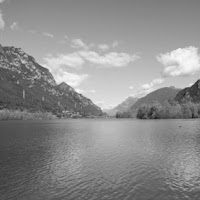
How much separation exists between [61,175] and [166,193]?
56.8 feet

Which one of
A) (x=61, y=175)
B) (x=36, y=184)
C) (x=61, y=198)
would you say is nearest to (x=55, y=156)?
(x=61, y=175)

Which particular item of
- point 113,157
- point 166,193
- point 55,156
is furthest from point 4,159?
point 166,193

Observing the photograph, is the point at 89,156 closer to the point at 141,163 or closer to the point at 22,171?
the point at 141,163

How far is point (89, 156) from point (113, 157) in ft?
19.9

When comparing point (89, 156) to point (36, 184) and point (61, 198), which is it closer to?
point (36, 184)

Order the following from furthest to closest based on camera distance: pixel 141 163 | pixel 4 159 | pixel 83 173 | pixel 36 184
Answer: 1. pixel 4 159
2. pixel 141 163
3. pixel 83 173
4. pixel 36 184

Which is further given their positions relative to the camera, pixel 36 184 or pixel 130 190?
pixel 36 184

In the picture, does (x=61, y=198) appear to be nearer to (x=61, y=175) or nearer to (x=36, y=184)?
(x=36, y=184)

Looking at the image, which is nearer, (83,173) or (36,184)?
(36,184)

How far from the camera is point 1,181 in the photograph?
3294cm

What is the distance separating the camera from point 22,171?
3875 centimetres

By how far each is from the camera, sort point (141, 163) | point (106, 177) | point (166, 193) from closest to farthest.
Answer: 1. point (166, 193)
2. point (106, 177)
3. point (141, 163)

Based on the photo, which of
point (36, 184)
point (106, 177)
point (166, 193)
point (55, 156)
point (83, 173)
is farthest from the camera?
point (55, 156)

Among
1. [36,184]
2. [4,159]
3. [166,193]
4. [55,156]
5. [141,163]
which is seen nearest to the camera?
[166,193]
